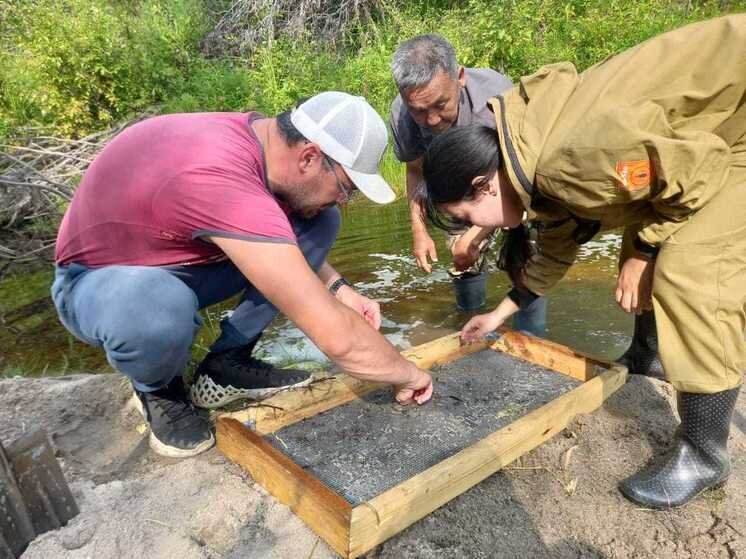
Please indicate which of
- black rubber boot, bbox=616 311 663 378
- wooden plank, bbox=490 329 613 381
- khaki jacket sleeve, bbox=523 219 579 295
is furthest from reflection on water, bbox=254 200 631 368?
khaki jacket sleeve, bbox=523 219 579 295

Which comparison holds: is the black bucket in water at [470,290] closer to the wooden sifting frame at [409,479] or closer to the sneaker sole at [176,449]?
the wooden sifting frame at [409,479]

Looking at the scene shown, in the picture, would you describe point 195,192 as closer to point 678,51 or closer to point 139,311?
point 139,311

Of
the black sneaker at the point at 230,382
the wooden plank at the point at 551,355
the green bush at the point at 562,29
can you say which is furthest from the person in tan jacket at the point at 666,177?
the green bush at the point at 562,29

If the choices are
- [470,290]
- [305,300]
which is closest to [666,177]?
[305,300]

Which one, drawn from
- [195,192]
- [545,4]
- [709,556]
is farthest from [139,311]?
[545,4]

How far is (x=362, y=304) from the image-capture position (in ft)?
8.14

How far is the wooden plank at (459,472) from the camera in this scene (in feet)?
5.17

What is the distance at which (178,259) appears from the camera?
1.96 m

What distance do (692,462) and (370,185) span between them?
1425mm

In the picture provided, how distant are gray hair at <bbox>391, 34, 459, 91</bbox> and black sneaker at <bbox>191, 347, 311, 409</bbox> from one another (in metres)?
1.69

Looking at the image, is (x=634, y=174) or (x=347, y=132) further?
(x=347, y=132)

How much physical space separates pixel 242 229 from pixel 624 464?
5.21 feet

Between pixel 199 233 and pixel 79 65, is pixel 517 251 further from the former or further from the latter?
pixel 79 65

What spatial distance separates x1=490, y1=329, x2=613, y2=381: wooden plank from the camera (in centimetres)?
243
